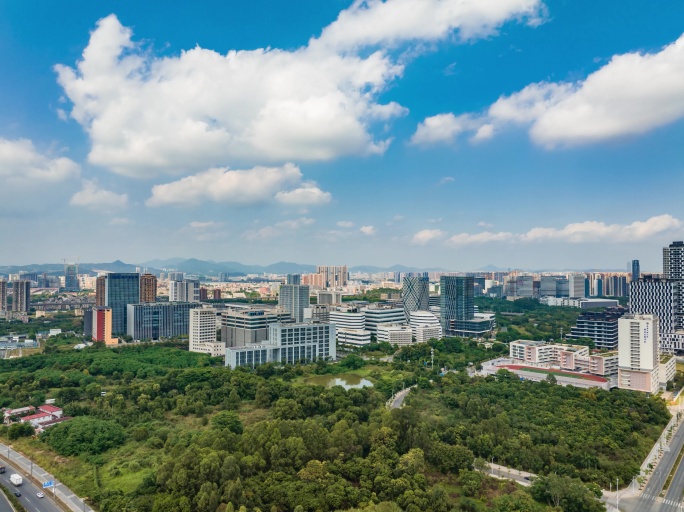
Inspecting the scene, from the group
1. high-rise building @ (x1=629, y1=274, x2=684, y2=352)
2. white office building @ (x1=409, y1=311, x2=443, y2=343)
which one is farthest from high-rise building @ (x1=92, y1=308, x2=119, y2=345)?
high-rise building @ (x1=629, y1=274, x2=684, y2=352)

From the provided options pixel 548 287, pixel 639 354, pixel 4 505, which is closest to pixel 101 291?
pixel 4 505

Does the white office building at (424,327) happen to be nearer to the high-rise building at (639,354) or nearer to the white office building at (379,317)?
the white office building at (379,317)

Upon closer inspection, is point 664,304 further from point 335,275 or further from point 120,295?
point 335,275

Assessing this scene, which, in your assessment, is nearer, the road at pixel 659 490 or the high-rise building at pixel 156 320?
the road at pixel 659 490

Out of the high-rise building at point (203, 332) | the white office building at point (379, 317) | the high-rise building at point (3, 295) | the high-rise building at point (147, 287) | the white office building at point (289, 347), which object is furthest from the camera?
the high-rise building at point (3, 295)

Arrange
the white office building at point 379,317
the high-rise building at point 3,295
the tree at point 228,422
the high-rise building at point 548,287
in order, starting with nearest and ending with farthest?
the tree at point 228,422 → the white office building at point 379,317 → the high-rise building at point 3,295 → the high-rise building at point 548,287

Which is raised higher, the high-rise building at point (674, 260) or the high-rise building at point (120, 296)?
the high-rise building at point (674, 260)

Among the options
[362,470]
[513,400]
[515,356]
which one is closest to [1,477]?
[362,470]

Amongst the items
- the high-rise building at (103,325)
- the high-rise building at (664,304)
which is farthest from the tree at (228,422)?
the high-rise building at (664,304)
